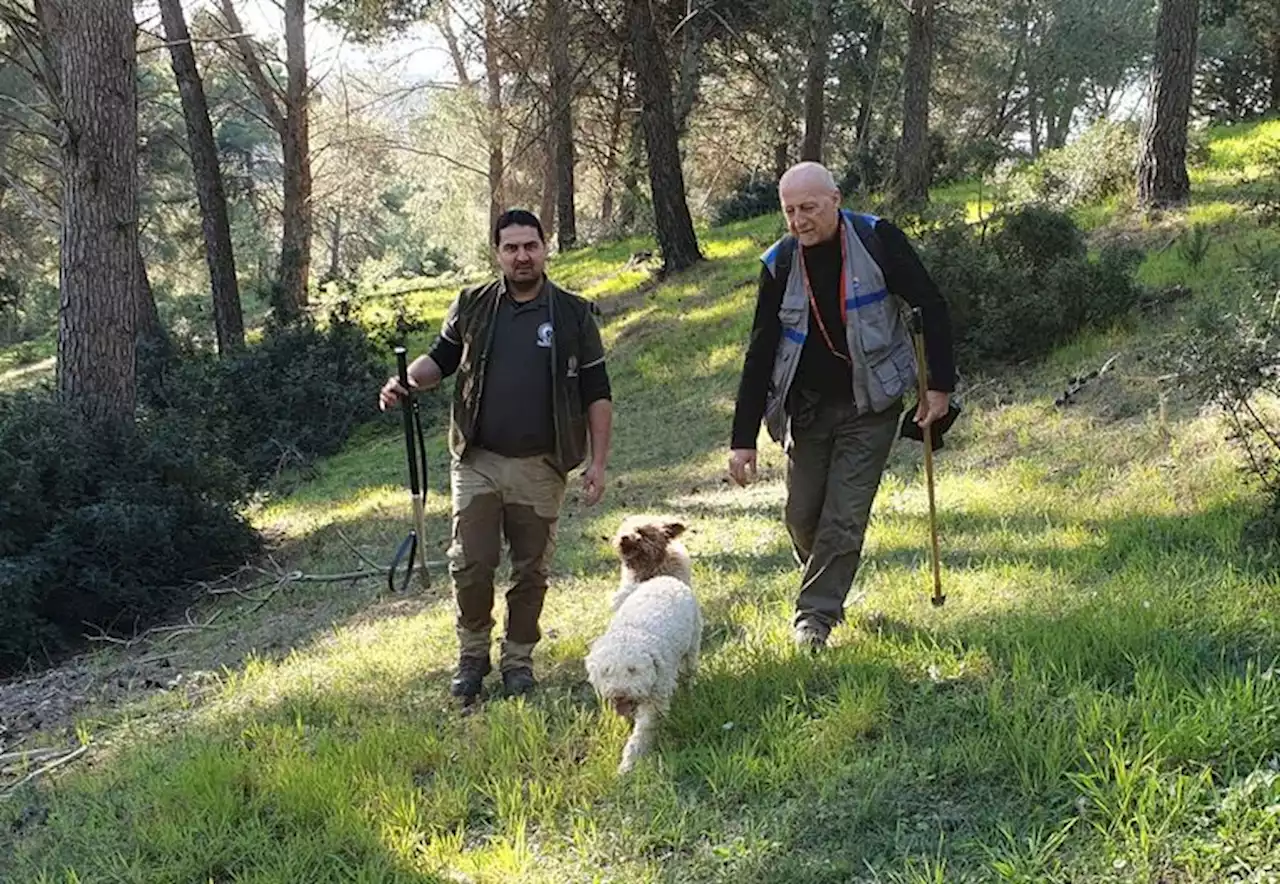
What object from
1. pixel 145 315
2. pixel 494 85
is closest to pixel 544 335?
pixel 145 315

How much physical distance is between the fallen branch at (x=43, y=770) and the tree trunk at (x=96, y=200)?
201 inches

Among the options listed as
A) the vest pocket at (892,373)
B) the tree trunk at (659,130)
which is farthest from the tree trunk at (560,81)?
the vest pocket at (892,373)

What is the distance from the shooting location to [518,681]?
457 centimetres

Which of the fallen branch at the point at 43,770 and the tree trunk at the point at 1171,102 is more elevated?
the tree trunk at the point at 1171,102

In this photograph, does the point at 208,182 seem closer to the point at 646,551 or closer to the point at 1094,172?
the point at 1094,172

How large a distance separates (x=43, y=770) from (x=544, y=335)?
3.06 metres

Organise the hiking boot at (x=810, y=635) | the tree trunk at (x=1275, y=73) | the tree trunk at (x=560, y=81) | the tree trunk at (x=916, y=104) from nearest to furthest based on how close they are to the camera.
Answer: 1. the hiking boot at (x=810, y=635)
2. the tree trunk at (x=916, y=104)
3. the tree trunk at (x=560, y=81)
4. the tree trunk at (x=1275, y=73)

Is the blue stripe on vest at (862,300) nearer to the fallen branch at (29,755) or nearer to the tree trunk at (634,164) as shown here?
the fallen branch at (29,755)

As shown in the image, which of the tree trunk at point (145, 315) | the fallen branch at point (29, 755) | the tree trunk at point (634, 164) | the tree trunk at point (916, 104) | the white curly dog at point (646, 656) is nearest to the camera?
the white curly dog at point (646, 656)

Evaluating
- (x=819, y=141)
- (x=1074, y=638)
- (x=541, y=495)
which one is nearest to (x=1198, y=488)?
(x=1074, y=638)

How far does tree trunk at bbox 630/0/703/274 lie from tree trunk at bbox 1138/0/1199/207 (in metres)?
7.12

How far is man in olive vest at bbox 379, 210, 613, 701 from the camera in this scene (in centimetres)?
444

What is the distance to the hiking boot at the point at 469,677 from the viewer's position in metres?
4.57

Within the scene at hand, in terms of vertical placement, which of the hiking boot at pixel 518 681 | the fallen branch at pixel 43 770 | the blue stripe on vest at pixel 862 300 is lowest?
the fallen branch at pixel 43 770
